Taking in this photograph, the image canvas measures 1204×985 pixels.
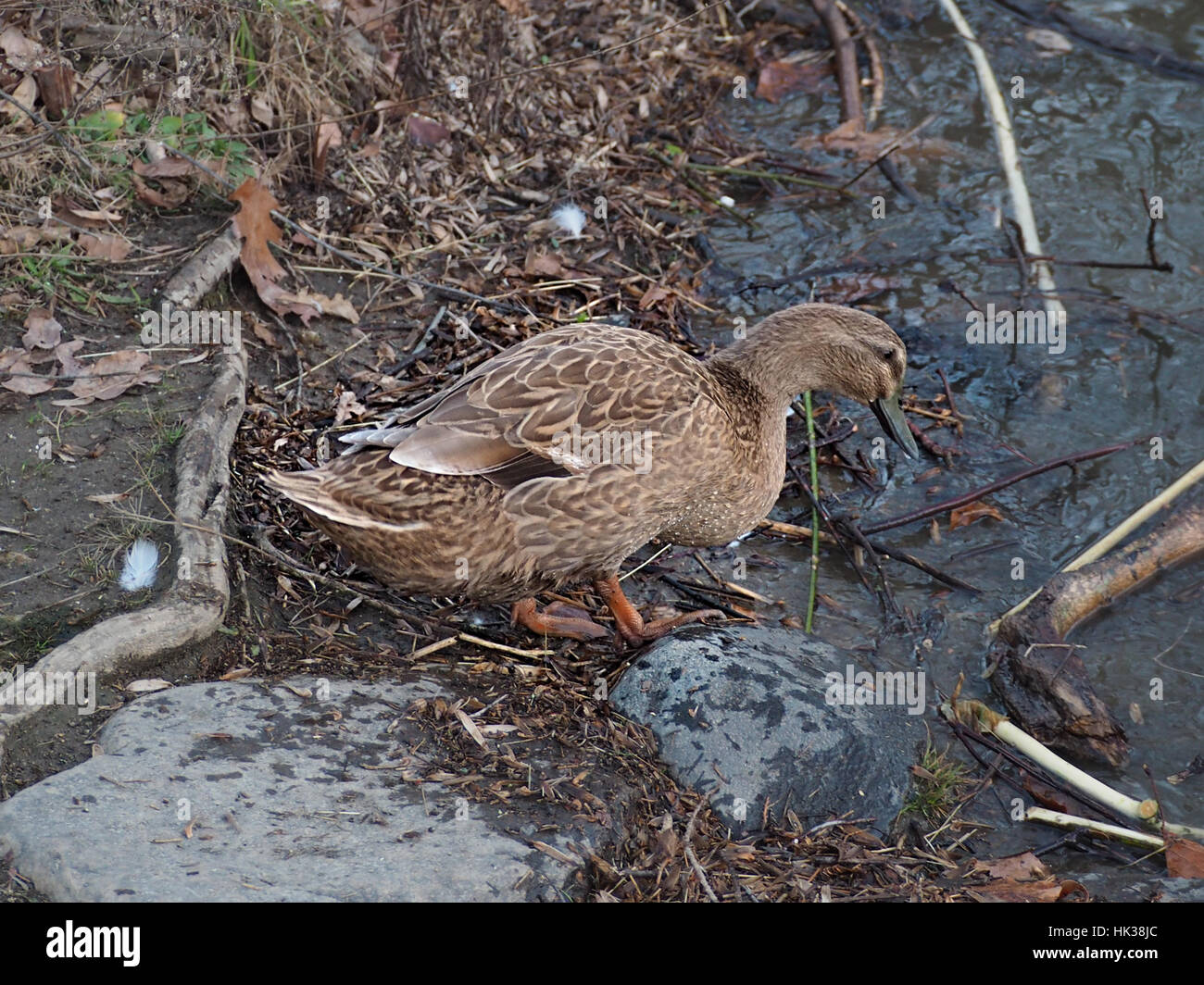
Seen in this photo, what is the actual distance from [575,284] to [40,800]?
3.69m

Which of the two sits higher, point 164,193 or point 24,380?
point 164,193

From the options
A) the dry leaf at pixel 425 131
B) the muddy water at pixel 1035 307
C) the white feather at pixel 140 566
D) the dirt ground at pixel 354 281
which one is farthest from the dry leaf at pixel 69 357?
the muddy water at pixel 1035 307

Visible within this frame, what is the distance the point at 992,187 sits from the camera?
7.13 metres

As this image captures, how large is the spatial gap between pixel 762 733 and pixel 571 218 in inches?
133

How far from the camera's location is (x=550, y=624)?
4.48m

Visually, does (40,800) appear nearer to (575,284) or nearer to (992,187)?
(575,284)

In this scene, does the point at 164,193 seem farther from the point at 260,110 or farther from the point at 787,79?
the point at 787,79

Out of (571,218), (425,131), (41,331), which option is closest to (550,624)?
(41,331)

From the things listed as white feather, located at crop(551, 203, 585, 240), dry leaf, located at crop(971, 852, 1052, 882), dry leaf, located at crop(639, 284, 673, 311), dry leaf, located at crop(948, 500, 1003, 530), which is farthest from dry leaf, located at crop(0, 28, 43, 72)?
dry leaf, located at crop(971, 852, 1052, 882)

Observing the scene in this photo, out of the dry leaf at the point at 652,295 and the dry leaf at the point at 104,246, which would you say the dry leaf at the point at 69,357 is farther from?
the dry leaf at the point at 652,295

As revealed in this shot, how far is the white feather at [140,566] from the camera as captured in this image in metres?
3.88

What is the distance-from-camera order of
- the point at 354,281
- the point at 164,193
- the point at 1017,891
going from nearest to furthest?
the point at 1017,891
the point at 164,193
the point at 354,281

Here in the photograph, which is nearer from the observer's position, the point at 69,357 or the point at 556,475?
the point at 556,475

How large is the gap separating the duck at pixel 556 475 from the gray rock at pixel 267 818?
61 centimetres
